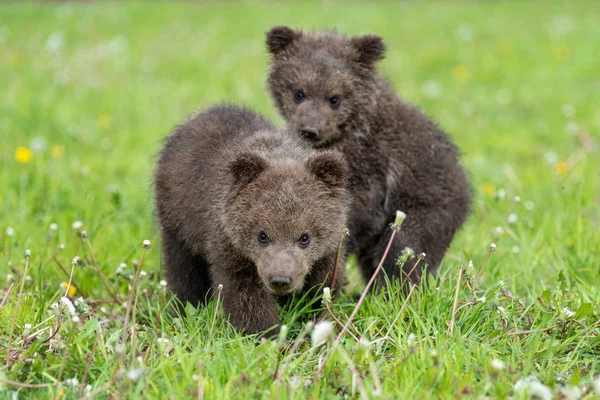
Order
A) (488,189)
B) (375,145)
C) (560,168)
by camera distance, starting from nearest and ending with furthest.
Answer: (375,145) → (488,189) → (560,168)

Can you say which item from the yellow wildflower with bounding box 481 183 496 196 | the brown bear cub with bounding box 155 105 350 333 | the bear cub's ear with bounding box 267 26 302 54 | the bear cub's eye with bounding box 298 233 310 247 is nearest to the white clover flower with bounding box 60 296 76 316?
the brown bear cub with bounding box 155 105 350 333

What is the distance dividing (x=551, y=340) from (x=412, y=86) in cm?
787

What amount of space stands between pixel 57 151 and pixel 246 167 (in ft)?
14.1

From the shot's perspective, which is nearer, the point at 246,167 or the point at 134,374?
the point at 134,374

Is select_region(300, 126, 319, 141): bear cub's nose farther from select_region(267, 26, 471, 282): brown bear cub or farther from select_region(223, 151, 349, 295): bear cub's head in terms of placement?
select_region(223, 151, 349, 295): bear cub's head

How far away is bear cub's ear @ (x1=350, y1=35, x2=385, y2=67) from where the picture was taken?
6020mm

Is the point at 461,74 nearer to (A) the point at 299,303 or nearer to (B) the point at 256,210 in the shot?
(A) the point at 299,303

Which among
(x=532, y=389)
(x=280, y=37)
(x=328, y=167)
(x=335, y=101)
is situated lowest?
(x=532, y=389)

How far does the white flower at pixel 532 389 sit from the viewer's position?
10.4 ft

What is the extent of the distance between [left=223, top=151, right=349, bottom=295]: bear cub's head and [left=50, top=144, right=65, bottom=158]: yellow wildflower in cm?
410

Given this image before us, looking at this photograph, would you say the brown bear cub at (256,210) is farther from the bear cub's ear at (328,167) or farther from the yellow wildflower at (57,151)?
the yellow wildflower at (57,151)

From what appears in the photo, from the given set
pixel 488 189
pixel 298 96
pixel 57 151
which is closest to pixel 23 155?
pixel 57 151

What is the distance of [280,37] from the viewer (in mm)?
6141

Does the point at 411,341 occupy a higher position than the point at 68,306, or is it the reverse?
the point at 68,306
